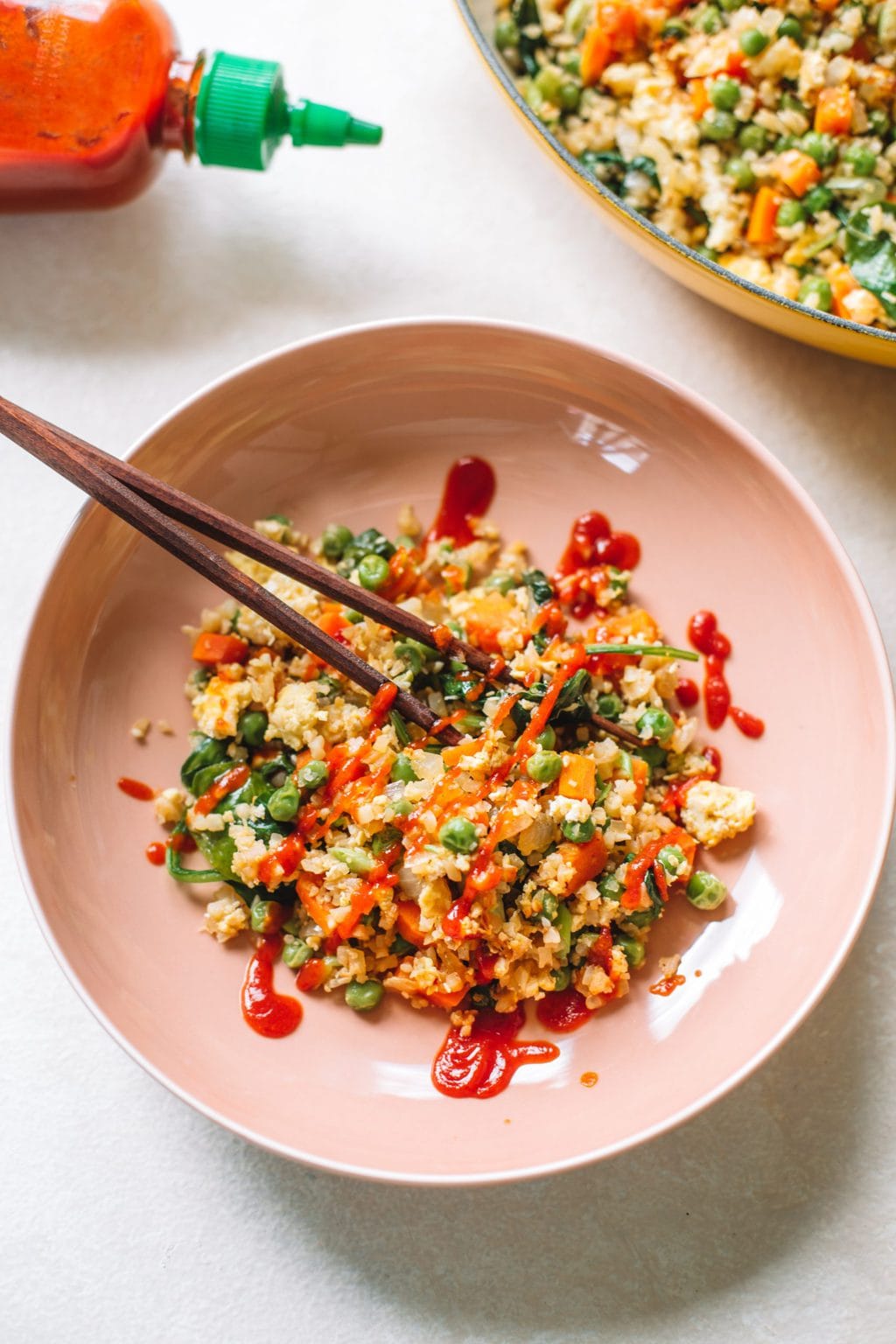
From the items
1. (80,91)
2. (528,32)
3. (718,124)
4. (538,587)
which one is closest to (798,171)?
(718,124)

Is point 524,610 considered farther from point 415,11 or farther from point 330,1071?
point 415,11

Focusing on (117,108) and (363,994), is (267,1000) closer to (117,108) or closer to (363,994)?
(363,994)

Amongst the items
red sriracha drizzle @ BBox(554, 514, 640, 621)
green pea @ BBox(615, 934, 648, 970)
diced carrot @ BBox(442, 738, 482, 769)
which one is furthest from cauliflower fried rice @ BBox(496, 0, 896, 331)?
green pea @ BBox(615, 934, 648, 970)

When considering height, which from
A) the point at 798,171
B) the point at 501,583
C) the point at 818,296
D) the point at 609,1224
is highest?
the point at 798,171

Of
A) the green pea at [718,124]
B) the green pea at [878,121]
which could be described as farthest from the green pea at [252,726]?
the green pea at [878,121]

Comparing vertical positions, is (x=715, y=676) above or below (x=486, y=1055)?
above

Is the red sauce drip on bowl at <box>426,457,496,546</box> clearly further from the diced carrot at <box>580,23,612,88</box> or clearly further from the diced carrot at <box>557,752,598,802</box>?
the diced carrot at <box>580,23,612,88</box>
